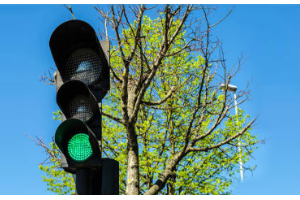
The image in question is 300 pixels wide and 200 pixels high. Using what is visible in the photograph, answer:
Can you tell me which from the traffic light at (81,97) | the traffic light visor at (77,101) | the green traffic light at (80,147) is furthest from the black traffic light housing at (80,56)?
the green traffic light at (80,147)

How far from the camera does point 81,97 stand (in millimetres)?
3225

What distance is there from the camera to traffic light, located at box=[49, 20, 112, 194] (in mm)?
2881

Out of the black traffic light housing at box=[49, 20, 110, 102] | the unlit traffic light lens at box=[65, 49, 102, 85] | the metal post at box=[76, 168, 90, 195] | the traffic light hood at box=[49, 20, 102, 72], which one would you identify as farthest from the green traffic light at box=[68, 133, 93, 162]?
the traffic light hood at box=[49, 20, 102, 72]

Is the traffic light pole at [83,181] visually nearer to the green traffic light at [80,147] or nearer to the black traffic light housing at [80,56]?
the green traffic light at [80,147]

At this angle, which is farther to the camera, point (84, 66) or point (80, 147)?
point (84, 66)

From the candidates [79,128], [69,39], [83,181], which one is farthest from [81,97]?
[83,181]

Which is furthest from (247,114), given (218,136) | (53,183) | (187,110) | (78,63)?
(78,63)

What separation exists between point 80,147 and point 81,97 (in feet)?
1.66

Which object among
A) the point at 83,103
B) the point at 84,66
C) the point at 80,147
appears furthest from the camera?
the point at 84,66

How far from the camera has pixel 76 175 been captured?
9.50 ft

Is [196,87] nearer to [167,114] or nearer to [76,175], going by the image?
[167,114]

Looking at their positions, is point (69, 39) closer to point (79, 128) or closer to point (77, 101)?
point (77, 101)

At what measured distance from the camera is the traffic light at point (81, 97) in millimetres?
2881

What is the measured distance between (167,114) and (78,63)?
11427 mm
